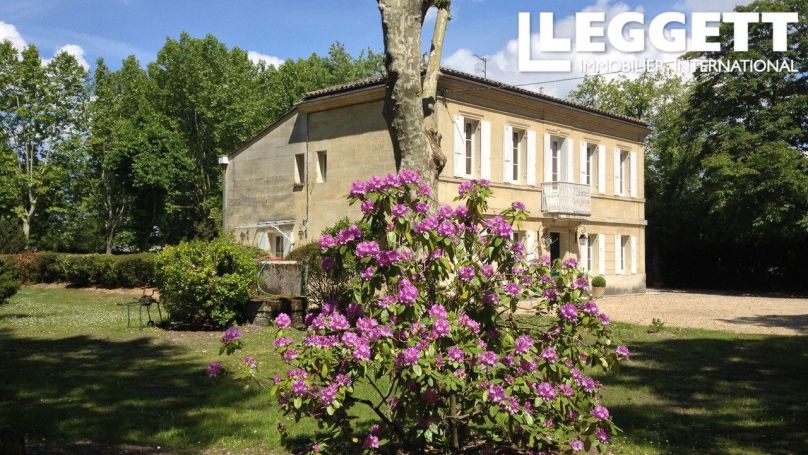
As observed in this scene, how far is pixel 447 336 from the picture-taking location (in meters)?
3.68

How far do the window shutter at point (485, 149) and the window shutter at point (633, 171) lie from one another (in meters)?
8.49

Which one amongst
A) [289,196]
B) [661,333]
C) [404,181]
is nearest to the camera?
[404,181]

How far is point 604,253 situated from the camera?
79.4 ft

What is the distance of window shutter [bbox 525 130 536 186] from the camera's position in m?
21.3

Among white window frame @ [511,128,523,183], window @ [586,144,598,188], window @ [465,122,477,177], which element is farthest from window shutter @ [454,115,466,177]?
window @ [586,144,598,188]

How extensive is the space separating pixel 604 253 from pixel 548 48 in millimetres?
7607

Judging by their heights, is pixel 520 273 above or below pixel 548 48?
below

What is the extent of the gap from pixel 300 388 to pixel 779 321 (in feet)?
50.3

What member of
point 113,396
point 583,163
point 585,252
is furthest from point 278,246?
point 113,396

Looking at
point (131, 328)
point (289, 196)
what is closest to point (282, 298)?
point (131, 328)

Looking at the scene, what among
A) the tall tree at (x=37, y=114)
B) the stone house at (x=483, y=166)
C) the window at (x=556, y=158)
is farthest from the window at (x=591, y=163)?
the tall tree at (x=37, y=114)

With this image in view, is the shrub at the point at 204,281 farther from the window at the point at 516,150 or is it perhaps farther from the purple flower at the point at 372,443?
the window at the point at 516,150

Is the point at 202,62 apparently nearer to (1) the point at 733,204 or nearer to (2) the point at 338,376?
(1) the point at 733,204

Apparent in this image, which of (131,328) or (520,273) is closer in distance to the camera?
(520,273)
